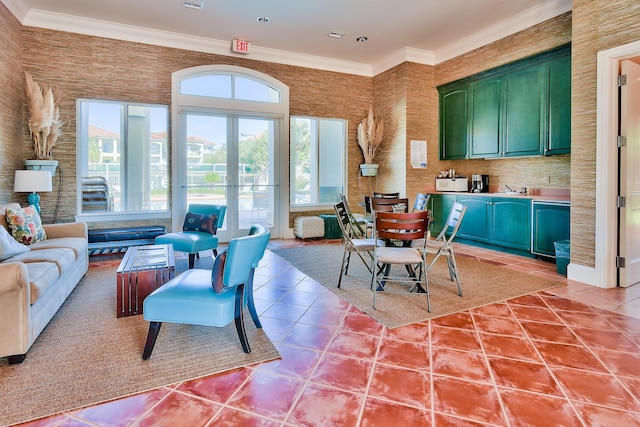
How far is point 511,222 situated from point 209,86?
17.0 feet

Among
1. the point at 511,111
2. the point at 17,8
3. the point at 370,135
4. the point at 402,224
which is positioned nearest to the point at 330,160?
the point at 370,135

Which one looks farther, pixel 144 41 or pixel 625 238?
pixel 144 41

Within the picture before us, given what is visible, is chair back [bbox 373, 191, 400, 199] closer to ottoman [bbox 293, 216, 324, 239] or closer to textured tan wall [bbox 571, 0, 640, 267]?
ottoman [bbox 293, 216, 324, 239]

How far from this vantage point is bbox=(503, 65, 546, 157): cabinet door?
4.96 meters

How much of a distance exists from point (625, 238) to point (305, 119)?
515 centimetres

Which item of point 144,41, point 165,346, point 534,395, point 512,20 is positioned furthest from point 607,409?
point 144,41

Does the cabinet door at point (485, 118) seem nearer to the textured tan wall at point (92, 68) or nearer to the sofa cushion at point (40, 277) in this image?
the textured tan wall at point (92, 68)

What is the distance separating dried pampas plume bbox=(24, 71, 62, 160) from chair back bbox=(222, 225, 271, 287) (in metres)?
4.11

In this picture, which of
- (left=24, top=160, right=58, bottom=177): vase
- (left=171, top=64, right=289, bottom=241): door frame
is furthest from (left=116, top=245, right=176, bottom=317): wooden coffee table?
(left=171, top=64, right=289, bottom=241): door frame

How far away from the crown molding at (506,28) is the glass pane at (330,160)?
2242 mm

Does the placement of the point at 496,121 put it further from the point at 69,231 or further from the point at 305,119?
the point at 69,231

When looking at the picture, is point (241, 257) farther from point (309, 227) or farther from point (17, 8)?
point (17, 8)

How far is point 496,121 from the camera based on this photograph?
18.4 feet

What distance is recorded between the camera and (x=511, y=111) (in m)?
5.37
